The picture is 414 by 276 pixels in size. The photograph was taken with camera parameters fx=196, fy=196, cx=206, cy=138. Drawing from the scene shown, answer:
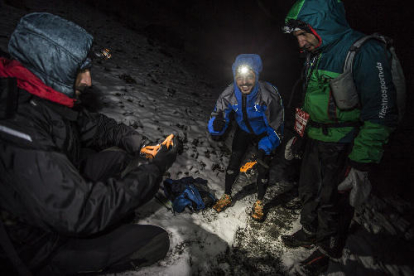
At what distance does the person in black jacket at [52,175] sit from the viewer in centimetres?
134

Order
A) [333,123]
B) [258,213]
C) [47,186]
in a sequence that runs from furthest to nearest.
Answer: [258,213] → [333,123] → [47,186]

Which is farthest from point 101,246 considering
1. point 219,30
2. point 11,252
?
point 219,30

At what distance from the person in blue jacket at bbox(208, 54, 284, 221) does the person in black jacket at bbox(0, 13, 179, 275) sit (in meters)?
1.68

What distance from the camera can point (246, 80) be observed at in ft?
9.93

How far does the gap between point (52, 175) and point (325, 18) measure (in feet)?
9.91

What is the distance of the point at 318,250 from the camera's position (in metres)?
2.92

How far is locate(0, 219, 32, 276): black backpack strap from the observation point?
143cm

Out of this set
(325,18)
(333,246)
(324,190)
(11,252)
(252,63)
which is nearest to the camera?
(11,252)

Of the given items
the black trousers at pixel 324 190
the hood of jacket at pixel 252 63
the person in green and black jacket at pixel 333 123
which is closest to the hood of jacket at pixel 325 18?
the person in green and black jacket at pixel 333 123

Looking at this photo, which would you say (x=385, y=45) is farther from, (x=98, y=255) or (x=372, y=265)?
(x=98, y=255)

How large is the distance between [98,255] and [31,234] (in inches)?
23.3

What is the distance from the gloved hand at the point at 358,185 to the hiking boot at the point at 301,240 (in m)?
1.03

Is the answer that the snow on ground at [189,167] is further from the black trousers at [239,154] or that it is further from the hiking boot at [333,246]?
the black trousers at [239,154]

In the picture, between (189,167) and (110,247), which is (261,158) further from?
(110,247)
